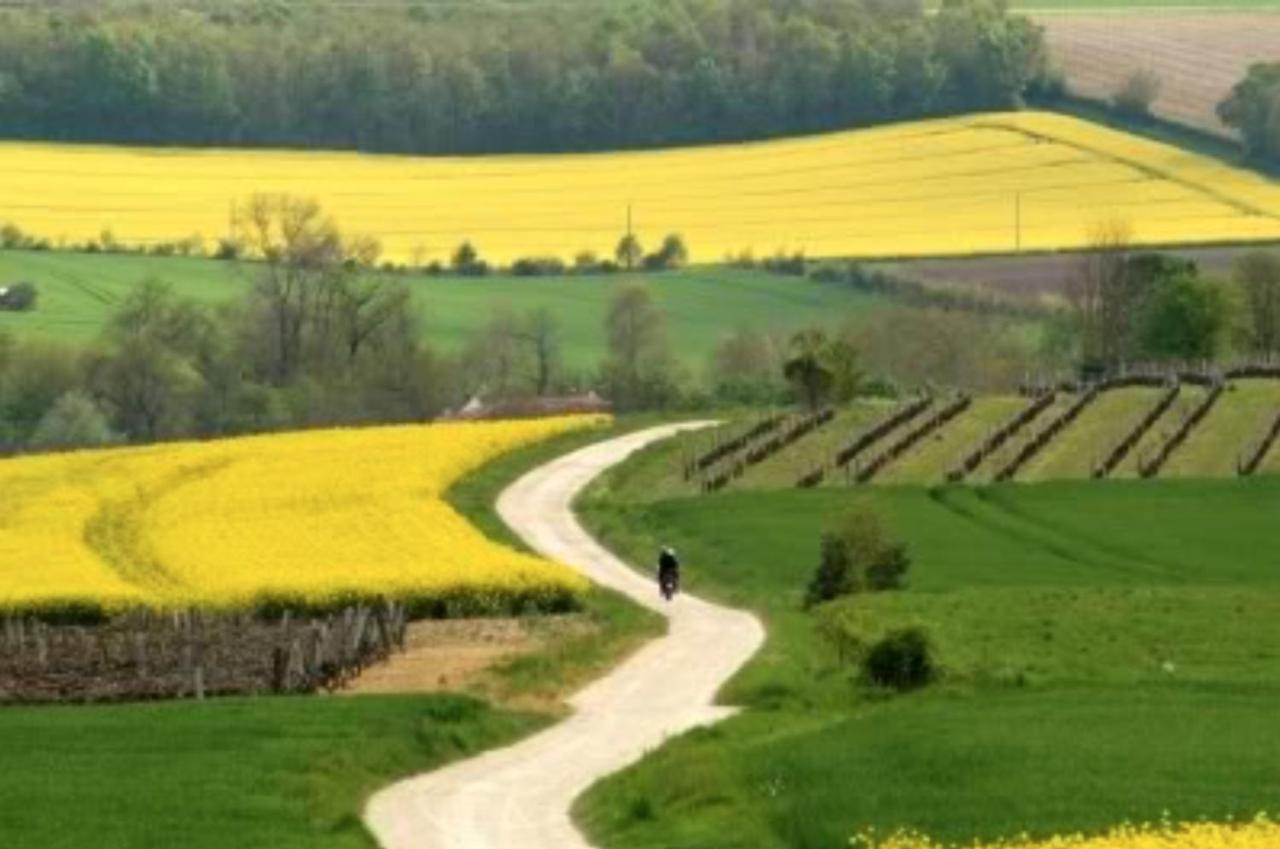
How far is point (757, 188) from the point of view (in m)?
181

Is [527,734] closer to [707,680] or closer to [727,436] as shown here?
[707,680]

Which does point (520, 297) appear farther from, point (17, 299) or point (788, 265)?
point (17, 299)

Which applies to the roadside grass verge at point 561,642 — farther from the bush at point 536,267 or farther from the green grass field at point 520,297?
the bush at point 536,267

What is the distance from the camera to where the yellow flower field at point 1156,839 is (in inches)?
1439

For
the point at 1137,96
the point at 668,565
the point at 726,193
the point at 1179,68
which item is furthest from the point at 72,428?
the point at 1179,68

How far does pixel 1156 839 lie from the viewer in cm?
3719

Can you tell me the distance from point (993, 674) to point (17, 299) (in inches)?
3798

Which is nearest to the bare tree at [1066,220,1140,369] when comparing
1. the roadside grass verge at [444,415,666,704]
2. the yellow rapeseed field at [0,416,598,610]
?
the yellow rapeseed field at [0,416,598,610]

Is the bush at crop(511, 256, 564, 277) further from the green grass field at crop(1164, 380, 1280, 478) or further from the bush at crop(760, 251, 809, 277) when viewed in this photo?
the green grass field at crop(1164, 380, 1280, 478)

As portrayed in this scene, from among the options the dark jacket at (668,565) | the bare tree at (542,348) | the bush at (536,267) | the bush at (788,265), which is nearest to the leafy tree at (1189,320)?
the bare tree at (542,348)

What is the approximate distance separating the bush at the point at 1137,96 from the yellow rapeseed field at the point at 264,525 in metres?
80.7

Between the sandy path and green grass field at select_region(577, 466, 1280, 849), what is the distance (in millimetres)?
632

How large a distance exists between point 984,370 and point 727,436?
3912cm

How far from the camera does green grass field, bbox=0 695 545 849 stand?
4366cm
